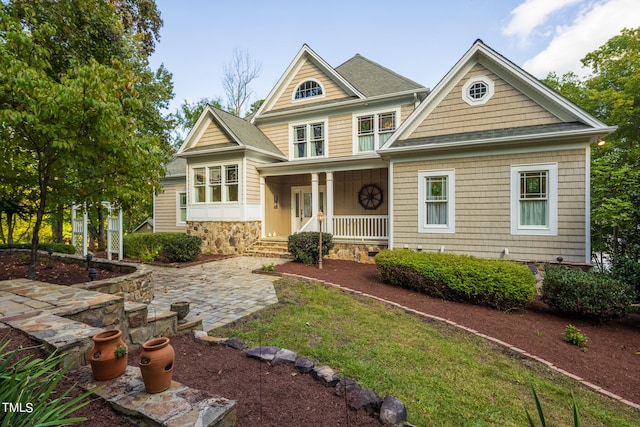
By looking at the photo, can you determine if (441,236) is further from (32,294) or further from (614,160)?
(614,160)

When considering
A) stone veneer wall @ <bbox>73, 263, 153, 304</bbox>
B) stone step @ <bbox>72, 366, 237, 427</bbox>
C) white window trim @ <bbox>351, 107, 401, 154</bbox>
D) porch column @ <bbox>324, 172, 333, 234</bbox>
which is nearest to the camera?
stone step @ <bbox>72, 366, 237, 427</bbox>

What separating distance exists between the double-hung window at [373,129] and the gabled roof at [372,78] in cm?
87

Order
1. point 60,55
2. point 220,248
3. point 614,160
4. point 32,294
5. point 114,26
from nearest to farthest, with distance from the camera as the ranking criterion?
point 32,294
point 60,55
point 114,26
point 220,248
point 614,160

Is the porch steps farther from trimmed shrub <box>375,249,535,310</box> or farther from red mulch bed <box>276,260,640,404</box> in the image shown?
trimmed shrub <box>375,249,535,310</box>

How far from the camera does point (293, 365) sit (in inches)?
122

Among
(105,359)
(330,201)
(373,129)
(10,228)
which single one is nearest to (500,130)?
(373,129)

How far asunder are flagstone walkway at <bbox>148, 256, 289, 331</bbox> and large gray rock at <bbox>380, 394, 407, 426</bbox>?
2.95 meters

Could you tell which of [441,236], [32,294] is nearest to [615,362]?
[441,236]

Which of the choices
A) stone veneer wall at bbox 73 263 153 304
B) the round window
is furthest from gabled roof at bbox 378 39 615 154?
stone veneer wall at bbox 73 263 153 304

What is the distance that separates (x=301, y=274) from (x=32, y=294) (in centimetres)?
540

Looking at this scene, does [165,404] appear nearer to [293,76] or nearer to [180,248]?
[180,248]

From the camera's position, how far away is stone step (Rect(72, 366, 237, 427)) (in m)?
1.84

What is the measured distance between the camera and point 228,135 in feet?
39.5

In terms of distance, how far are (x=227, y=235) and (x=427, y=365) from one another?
9.65 m
